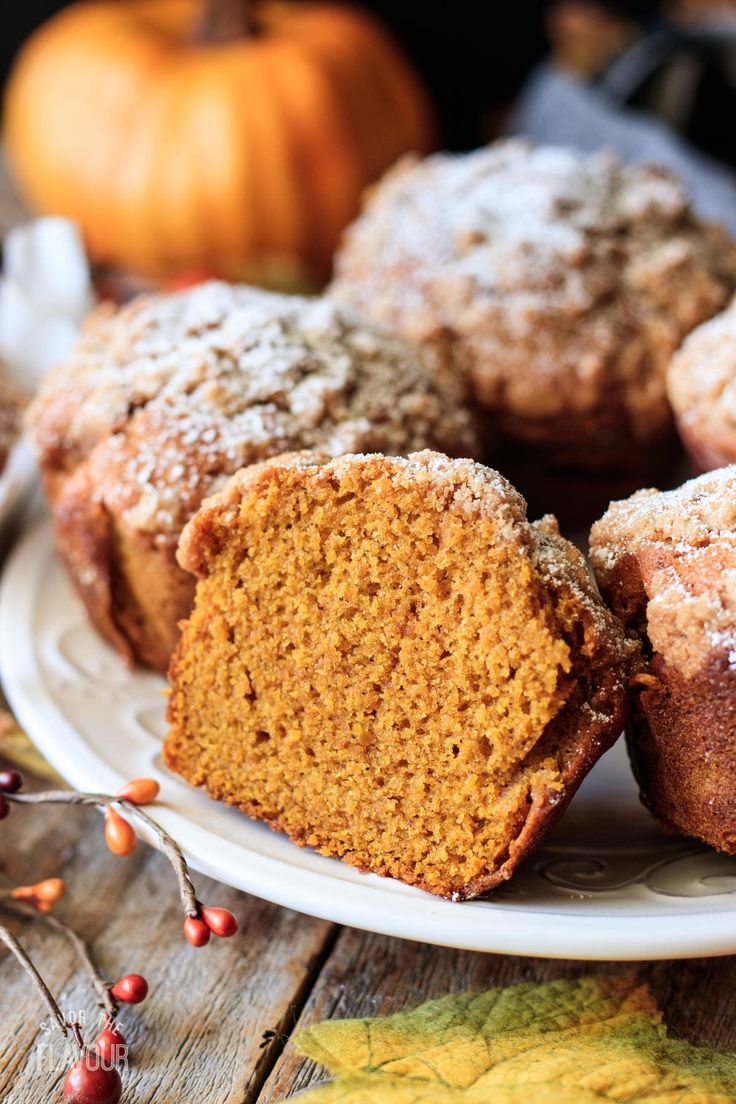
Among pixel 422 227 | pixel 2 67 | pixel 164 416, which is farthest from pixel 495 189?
pixel 2 67

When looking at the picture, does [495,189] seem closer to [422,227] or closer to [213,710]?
[422,227]

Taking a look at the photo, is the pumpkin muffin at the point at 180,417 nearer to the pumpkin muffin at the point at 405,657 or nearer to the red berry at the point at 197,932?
the pumpkin muffin at the point at 405,657

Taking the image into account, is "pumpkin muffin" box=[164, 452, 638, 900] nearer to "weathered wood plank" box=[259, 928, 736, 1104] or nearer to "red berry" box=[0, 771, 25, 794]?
"weathered wood plank" box=[259, 928, 736, 1104]

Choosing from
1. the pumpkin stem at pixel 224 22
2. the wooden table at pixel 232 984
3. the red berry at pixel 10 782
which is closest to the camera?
the wooden table at pixel 232 984

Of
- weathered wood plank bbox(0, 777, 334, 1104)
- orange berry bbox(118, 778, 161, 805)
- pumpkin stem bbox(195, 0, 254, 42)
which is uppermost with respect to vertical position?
pumpkin stem bbox(195, 0, 254, 42)

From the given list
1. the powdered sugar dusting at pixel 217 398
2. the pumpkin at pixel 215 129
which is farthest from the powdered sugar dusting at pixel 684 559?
the pumpkin at pixel 215 129

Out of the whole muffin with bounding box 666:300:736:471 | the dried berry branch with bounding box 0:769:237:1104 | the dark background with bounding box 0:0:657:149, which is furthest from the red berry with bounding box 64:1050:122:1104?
the dark background with bounding box 0:0:657:149
